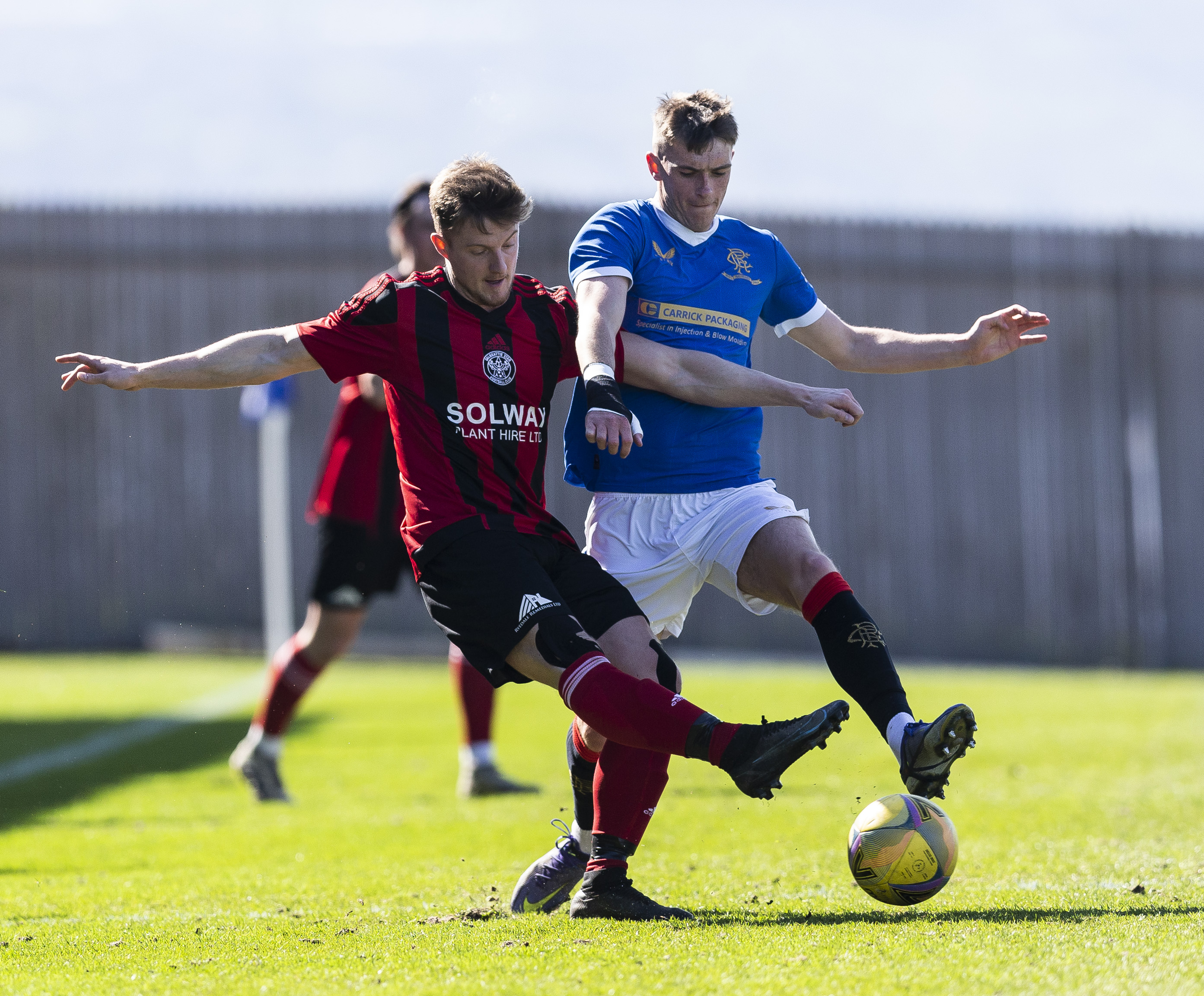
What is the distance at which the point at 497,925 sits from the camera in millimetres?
3297

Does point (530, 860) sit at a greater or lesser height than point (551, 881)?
lesser

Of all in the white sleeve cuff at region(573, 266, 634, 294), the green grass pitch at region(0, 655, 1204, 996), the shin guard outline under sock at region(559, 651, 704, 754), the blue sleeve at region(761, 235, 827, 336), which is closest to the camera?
the green grass pitch at region(0, 655, 1204, 996)

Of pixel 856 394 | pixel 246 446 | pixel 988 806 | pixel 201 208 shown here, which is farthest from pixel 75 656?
pixel 988 806

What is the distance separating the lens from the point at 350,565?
245 inches

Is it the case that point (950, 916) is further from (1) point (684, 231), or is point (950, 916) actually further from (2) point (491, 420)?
(1) point (684, 231)

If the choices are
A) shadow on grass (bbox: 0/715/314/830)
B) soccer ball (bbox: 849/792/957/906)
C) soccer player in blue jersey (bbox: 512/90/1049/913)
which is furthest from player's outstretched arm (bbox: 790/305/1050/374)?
shadow on grass (bbox: 0/715/314/830)

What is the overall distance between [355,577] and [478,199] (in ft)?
10.5

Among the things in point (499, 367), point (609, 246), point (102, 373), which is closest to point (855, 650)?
point (499, 367)

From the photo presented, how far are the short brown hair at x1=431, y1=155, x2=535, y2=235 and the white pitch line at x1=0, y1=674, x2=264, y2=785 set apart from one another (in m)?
4.37

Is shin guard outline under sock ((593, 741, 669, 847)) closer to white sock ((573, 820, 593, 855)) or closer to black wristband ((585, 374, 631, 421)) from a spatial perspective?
white sock ((573, 820, 593, 855))

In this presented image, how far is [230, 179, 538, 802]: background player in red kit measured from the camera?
19.7ft

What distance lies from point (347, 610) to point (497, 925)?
121 inches

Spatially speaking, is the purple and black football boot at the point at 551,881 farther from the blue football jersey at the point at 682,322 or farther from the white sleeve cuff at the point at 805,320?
the white sleeve cuff at the point at 805,320

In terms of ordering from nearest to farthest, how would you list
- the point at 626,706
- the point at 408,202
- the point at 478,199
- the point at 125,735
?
the point at 626,706
the point at 478,199
the point at 408,202
the point at 125,735
